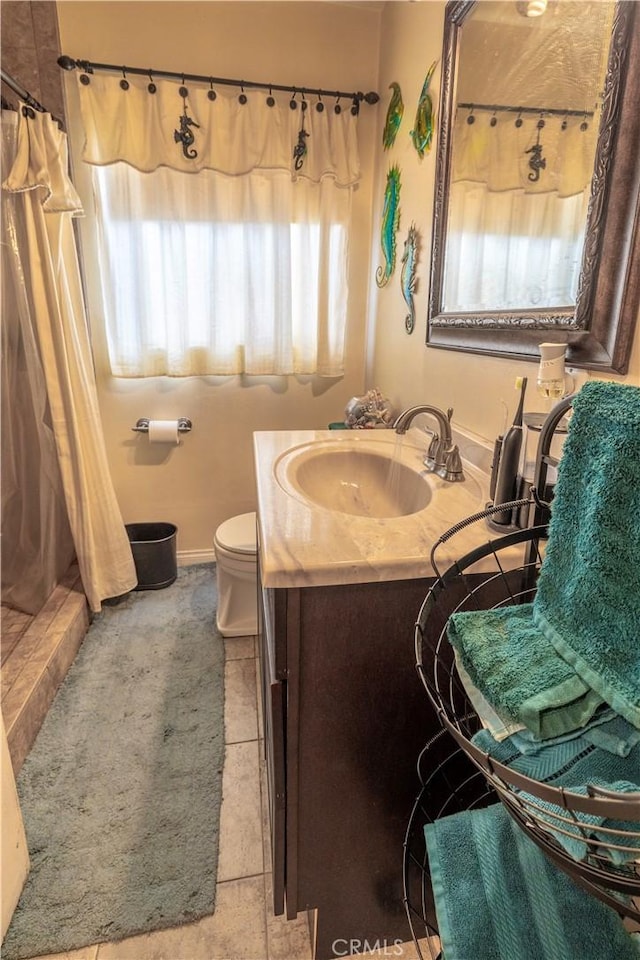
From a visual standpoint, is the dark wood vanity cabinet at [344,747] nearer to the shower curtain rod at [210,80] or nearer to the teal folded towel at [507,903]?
the teal folded towel at [507,903]

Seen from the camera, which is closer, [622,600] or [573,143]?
[622,600]

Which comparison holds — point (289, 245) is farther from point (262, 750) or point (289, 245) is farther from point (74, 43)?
point (262, 750)

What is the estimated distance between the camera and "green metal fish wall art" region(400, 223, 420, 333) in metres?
1.71

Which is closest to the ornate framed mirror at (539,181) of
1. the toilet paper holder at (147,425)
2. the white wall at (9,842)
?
the toilet paper holder at (147,425)

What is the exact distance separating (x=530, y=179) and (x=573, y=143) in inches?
5.9

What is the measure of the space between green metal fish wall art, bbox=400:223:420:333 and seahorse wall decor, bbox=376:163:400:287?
0.14 metres

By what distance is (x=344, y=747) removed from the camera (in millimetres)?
873

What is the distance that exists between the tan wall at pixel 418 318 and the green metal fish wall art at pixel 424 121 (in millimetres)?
34

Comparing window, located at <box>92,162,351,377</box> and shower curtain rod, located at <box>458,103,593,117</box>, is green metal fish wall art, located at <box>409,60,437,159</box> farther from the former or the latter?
window, located at <box>92,162,351,377</box>

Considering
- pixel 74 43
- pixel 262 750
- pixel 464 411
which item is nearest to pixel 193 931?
pixel 262 750

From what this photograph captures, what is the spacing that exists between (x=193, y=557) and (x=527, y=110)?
7.35 ft

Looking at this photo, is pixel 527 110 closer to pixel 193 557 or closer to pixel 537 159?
pixel 537 159

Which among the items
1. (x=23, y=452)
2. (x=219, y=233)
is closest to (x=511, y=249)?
(x=219, y=233)

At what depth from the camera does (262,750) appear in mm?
1474
